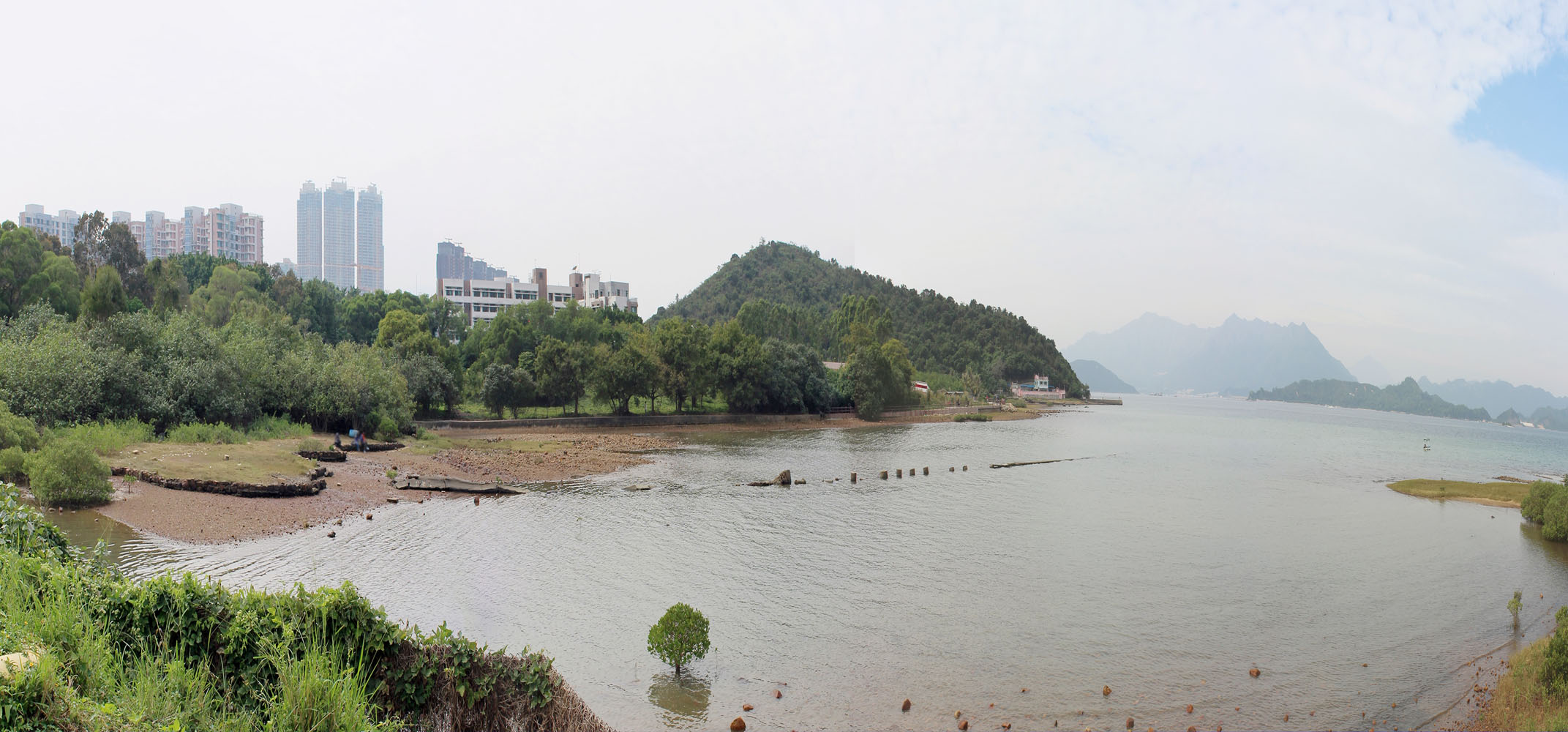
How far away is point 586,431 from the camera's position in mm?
59188

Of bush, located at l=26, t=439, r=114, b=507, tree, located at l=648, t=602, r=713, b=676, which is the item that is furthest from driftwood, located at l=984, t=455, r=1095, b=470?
bush, located at l=26, t=439, r=114, b=507

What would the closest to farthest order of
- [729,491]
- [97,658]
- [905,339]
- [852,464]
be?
1. [97,658]
2. [729,491]
3. [852,464]
4. [905,339]

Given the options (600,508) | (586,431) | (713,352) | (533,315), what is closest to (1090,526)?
(600,508)

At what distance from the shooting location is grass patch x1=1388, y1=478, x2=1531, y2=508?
38.2 m

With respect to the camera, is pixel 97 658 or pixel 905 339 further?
pixel 905 339

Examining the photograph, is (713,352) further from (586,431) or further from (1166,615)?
(1166,615)

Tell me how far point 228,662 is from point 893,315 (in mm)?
156251

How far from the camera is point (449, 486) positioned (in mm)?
29109

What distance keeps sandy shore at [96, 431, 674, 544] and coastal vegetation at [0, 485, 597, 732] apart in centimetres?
1148

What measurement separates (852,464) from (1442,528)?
27269 millimetres

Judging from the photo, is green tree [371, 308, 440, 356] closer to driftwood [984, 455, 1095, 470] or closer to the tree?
driftwood [984, 455, 1095, 470]

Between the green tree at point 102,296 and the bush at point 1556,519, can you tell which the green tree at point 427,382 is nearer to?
the green tree at point 102,296

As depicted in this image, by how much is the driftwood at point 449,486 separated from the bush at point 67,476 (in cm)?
999

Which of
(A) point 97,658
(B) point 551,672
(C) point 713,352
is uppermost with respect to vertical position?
(C) point 713,352
